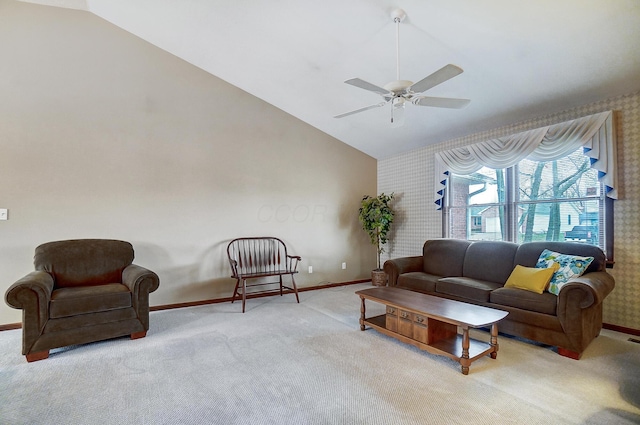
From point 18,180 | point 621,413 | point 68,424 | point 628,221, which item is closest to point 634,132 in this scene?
point 628,221

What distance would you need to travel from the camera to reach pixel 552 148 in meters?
3.47

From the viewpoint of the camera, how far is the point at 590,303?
7.95 feet

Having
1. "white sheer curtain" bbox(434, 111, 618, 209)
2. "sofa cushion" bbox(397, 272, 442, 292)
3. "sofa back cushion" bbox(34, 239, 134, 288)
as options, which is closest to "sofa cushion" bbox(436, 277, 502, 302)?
"sofa cushion" bbox(397, 272, 442, 292)

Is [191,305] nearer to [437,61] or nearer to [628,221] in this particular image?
[437,61]

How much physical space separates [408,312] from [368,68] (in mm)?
2682

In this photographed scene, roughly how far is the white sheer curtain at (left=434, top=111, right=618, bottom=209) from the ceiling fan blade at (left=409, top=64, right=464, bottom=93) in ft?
6.86

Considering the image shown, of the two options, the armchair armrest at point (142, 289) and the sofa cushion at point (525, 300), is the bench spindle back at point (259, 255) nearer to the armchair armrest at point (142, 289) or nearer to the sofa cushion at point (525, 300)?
the armchair armrest at point (142, 289)

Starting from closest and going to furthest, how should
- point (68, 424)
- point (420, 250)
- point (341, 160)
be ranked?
point (68, 424)
point (420, 250)
point (341, 160)

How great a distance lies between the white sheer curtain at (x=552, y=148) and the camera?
310cm

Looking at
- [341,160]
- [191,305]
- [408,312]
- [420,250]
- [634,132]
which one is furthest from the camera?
[341,160]

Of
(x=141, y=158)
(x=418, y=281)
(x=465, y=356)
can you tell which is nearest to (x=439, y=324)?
(x=465, y=356)

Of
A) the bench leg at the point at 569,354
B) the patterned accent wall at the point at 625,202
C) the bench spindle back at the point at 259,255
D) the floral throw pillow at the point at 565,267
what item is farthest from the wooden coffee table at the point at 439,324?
the bench spindle back at the point at 259,255

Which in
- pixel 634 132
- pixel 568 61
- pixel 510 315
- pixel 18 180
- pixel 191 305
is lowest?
pixel 191 305

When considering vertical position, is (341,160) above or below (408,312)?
above
